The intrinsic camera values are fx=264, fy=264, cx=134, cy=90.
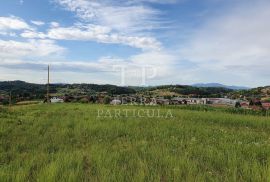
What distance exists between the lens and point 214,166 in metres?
5.55

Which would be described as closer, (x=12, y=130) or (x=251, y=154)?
(x=251, y=154)

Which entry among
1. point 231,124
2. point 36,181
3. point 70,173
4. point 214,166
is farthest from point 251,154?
point 231,124

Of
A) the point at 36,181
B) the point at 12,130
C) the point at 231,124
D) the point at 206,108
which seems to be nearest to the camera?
the point at 36,181

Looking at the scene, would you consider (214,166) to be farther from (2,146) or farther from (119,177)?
(2,146)

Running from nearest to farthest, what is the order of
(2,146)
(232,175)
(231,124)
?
1. (232,175)
2. (2,146)
3. (231,124)

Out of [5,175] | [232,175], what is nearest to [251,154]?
[232,175]

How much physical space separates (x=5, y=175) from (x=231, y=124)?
38.4 feet

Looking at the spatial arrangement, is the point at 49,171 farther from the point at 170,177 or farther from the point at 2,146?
the point at 2,146
